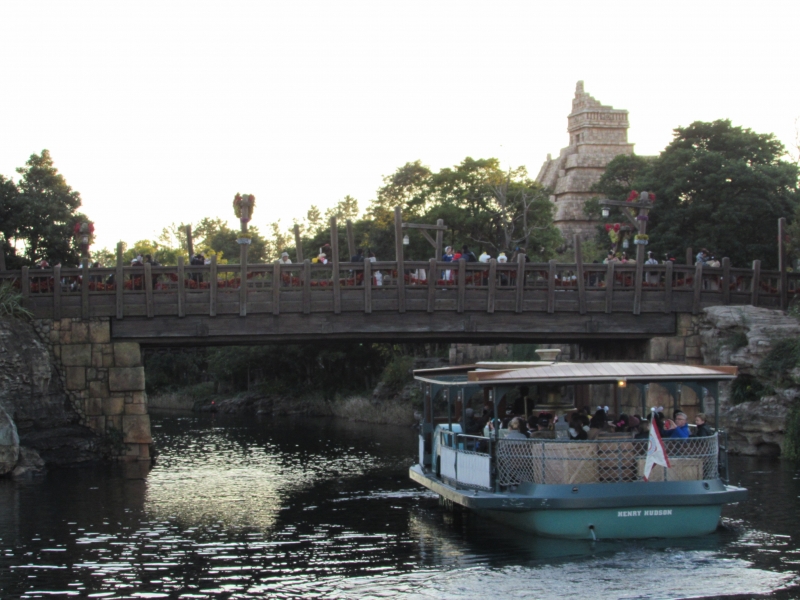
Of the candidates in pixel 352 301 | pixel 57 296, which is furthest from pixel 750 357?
pixel 57 296

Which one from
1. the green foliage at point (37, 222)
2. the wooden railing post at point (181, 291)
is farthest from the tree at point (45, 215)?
the wooden railing post at point (181, 291)

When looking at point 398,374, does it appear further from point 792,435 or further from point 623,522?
point 623,522

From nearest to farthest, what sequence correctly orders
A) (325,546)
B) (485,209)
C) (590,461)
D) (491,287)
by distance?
1. (590,461)
2. (325,546)
3. (491,287)
4. (485,209)

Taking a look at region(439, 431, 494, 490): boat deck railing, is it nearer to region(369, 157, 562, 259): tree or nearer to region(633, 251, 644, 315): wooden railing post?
A: region(633, 251, 644, 315): wooden railing post

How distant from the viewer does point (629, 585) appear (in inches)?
551

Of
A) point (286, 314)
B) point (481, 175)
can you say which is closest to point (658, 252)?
point (481, 175)

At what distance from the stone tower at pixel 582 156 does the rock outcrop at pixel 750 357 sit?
47.4 metres

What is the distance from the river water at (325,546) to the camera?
1437 cm

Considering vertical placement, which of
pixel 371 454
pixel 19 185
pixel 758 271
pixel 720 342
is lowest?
pixel 371 454

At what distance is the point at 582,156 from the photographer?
81.7m

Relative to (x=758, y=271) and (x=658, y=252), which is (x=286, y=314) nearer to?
(x=758, y=271)

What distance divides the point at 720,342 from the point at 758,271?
3.21 meters

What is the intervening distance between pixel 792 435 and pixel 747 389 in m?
2.14

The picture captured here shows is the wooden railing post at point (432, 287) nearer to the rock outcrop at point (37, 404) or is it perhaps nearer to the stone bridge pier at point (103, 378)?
the stone bridge pier at point (103, 378)
